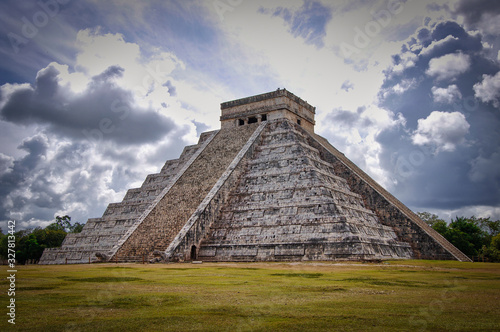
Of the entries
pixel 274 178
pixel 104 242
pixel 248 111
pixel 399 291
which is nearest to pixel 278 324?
pixel 399 291

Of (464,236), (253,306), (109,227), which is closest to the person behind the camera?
(253,306)

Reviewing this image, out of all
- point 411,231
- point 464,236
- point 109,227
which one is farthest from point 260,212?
point 464,236

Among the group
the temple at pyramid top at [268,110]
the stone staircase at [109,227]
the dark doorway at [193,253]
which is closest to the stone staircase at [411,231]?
the temple at pyramid top at [268,110]

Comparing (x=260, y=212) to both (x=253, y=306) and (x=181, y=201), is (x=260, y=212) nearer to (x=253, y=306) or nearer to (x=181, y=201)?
(x=181, y=201)

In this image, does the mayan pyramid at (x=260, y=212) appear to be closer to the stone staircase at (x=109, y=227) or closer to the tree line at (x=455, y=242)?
the stone staircase at (x=109, y=227)

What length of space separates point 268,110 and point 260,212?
9703mm

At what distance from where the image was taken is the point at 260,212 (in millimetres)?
19297

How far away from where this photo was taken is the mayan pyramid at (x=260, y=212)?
57.2 ft

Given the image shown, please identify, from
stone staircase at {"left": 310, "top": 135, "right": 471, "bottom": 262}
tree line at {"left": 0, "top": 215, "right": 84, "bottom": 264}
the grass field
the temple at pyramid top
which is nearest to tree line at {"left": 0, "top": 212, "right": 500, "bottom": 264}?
tree line at {"left": 0, "top": 215, "right": 84, "bottom": 264}

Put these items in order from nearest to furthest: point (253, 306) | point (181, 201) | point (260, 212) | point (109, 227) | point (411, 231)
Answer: point (253, 306) < point (260, 212) < point (411, 231) < point (181, 201) < point (109, 227)

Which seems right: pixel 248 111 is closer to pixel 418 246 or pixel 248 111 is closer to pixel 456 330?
pixel 418 246

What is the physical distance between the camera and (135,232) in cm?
2025

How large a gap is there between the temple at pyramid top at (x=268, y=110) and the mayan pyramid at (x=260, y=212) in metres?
0.10

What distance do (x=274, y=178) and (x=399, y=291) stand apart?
13.7m
